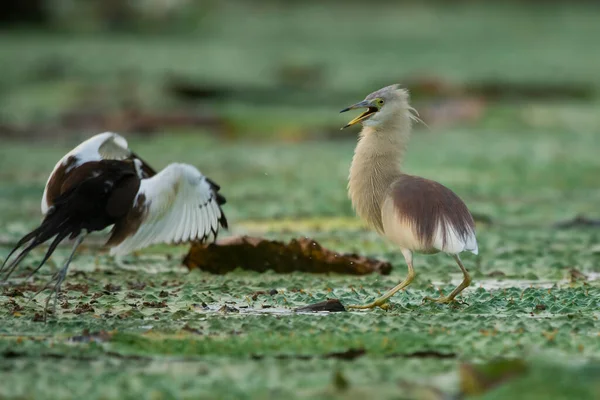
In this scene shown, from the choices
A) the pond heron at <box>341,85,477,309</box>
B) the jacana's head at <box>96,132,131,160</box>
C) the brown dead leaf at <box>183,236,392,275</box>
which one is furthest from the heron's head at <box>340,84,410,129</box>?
the jacana's head at <box>96,132,131,160</box>

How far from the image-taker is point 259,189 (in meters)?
9.25

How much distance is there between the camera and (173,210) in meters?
5.77

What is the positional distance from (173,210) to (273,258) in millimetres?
640

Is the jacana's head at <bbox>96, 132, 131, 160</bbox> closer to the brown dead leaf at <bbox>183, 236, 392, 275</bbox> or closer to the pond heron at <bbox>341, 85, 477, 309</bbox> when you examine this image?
the brown dead leaf at <bbox>183, 236, 392, 275</bbox>

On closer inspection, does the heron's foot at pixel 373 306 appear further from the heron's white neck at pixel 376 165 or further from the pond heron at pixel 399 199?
the heron's white neck at pixel 376 165

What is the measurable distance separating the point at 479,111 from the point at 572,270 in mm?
7605

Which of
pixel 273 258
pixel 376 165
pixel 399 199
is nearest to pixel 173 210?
pixel 273 258

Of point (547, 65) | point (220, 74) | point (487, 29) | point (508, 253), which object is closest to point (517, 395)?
point (508, 253)

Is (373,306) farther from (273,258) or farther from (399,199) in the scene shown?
(273,258)

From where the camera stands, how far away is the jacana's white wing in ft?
18.4

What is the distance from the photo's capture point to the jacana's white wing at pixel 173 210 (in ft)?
18.4

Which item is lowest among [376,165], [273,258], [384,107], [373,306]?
[373,306]

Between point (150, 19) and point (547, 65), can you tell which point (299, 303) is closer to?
point (547, 65)

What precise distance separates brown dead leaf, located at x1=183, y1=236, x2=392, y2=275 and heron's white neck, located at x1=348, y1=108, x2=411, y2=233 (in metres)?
0.49
